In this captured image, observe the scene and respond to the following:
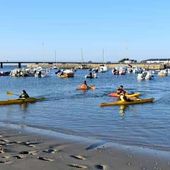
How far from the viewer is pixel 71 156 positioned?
16.4 m

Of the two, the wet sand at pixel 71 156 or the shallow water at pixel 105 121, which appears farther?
the shallow water at pixel 105 121

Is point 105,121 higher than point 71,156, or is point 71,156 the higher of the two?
point 71,156

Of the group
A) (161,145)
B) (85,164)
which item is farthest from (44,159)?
(161,145)

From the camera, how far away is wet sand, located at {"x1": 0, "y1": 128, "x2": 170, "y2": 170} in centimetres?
1467

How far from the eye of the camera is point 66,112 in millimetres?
35062

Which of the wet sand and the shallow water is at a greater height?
the wet sand

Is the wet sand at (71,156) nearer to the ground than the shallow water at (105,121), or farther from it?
farther from it

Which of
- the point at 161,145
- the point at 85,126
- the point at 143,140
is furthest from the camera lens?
the point at 85,126

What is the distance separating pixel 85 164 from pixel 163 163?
2791mm

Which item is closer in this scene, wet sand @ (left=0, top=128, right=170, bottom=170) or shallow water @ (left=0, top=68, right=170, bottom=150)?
wet sand @ (left=0, top=128, right=170, bottom=170)

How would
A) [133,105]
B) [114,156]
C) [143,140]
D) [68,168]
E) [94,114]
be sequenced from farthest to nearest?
1. [133,105]
2. [94,114]
3. [143,140]
4. [114,156]
5. [68,168]

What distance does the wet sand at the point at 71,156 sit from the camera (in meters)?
14.7

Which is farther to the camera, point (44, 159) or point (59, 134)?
point (59, 134)

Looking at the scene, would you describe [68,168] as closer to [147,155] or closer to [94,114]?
[147,155]
